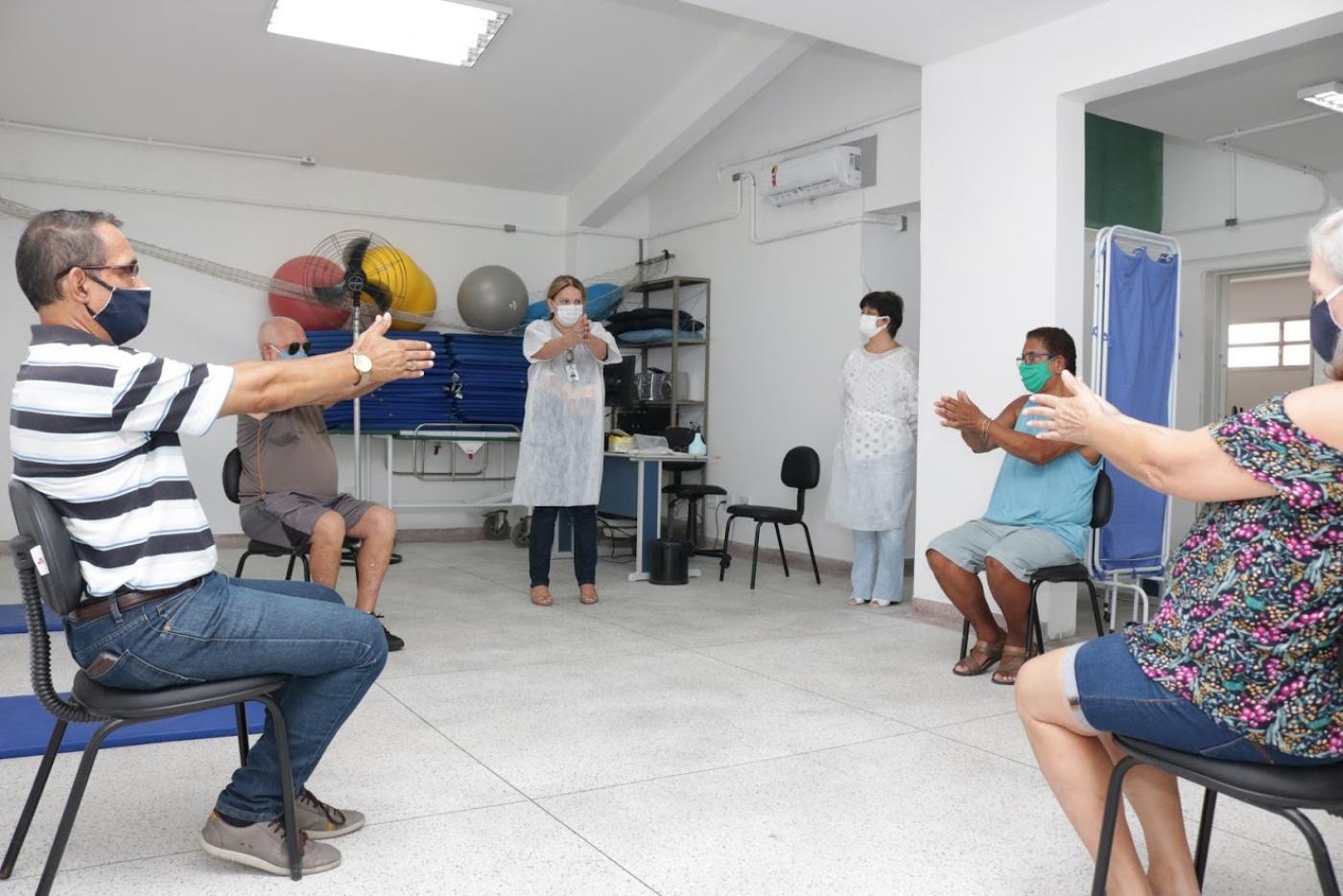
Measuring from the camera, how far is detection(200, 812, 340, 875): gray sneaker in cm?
203

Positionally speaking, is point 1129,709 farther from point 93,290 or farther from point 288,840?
point 93,290

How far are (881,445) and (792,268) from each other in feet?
6.41

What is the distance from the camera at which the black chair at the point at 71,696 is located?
68.7 inches

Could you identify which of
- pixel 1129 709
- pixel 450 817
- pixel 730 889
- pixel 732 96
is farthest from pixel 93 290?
pixel 732 96

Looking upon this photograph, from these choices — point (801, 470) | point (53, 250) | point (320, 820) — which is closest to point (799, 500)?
point (801, 470)

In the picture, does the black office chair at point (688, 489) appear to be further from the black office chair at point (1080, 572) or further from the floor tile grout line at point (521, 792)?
the floor tile grout line at point (521, 792)

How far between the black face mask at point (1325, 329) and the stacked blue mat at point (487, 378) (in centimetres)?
628

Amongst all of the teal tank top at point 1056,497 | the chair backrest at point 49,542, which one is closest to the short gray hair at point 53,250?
the chair backrest at point 49,542

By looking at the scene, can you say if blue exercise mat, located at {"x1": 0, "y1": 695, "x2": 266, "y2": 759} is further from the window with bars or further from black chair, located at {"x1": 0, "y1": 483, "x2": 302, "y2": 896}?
the window with bars

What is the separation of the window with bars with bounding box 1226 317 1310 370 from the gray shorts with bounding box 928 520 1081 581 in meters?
6.09

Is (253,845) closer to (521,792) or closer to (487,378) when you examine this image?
(521,792)

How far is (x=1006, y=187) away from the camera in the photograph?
4516 mm

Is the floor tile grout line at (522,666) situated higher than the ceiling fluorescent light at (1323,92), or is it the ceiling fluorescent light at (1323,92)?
the ceiling fluorescent light at (1323,92)

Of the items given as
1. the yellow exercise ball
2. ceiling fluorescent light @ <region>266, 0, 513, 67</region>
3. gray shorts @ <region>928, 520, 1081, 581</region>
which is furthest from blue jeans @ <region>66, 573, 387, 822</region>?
the yellow exercise ball
